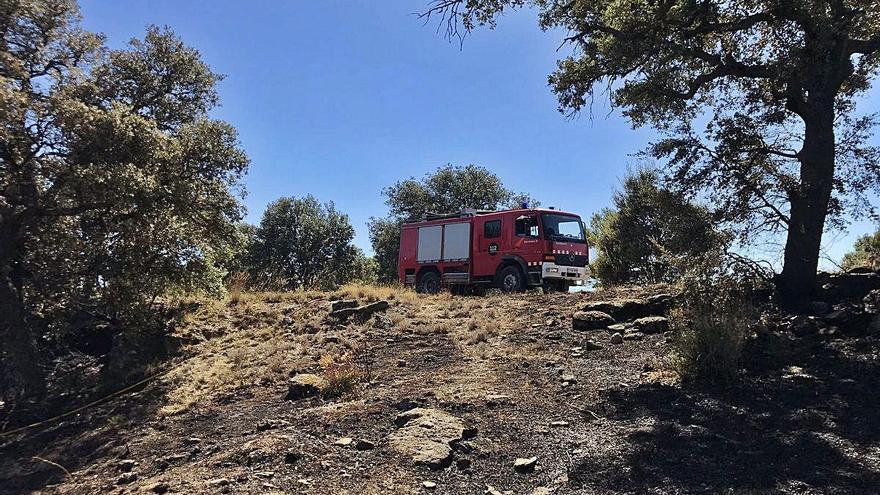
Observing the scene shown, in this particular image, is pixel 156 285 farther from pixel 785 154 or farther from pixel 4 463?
pixel 785 154

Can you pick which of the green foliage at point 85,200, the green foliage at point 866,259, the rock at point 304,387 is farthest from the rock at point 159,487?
the green foliage at point 866,259

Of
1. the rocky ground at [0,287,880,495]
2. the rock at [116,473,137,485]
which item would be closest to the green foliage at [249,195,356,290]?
the rocky ground at [0,287,880,495]

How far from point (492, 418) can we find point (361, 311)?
630 cm

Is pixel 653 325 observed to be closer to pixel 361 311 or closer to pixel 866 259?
pixel 866 259

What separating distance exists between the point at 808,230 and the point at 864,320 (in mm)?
1514

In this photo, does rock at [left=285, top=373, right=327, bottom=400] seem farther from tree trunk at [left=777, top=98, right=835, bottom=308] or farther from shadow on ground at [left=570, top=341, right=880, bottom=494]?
tree trunk at [left=777, top=98, right=835, bottom=308]

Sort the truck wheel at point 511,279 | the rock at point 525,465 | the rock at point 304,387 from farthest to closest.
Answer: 1. the truck wheel at point 511,279
2. the rock at point 304,387
3. the rock at point 525,465

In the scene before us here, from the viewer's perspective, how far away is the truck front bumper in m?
15.5

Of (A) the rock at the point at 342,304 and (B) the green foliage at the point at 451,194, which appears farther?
(B) the green foliage at the point at 451,194

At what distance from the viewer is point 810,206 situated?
25.8ft

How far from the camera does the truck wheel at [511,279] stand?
1611 cm

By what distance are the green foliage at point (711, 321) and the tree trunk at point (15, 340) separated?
10.8 m

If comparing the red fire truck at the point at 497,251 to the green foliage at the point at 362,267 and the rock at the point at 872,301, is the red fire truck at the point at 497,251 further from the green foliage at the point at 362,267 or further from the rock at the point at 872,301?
the green foliage at the point at 362,267

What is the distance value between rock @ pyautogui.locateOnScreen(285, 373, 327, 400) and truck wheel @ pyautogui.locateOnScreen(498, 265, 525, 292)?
9.40 meters
